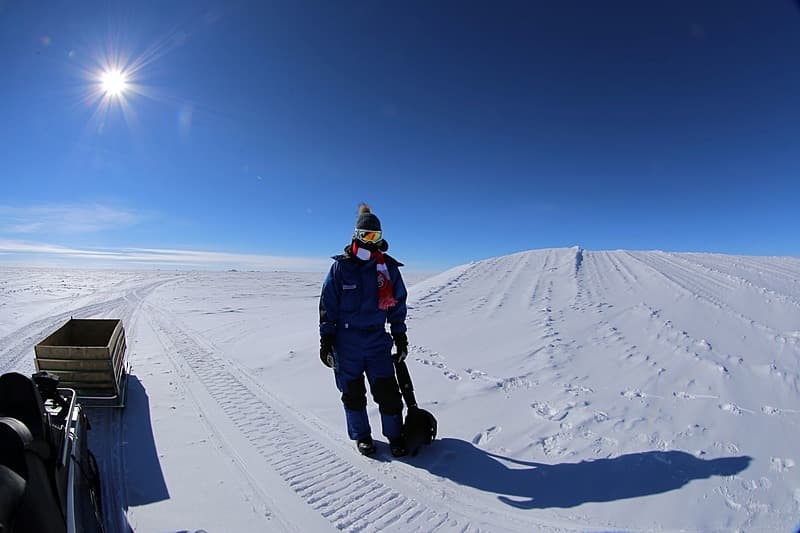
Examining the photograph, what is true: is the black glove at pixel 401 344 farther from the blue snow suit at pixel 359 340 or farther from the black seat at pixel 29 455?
the black seat at pixel 29 455

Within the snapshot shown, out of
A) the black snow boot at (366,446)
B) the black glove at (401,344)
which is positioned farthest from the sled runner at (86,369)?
the black glove at (401,344)

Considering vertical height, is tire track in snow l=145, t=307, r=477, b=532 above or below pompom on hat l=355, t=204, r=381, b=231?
below

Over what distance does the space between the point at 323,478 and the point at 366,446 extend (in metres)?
0.50

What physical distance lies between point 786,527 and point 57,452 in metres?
4.89

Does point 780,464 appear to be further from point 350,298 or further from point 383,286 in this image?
point 350,298

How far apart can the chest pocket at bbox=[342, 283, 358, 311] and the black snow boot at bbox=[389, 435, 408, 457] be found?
1419mm

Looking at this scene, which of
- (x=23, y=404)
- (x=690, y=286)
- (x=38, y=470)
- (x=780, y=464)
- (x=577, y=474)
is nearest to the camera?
(x=38, y=470)

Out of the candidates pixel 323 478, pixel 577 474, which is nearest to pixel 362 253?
pixel 323 478

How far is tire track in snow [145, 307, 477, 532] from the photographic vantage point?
2.64m

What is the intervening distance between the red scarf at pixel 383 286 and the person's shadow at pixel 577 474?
1.58 metres

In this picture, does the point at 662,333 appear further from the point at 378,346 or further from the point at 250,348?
the point at 250,348

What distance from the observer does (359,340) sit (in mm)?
3447

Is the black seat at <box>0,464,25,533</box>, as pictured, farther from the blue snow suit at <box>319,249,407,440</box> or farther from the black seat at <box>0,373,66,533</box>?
the blue snow suit at <box>319,249,407,440</box>

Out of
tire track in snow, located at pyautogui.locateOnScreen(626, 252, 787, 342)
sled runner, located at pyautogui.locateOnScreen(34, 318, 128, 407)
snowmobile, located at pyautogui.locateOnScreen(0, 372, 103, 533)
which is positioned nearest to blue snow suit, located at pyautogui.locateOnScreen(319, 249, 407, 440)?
snowmobile, located at pyautogui.locateOnScreen(0, 372, 103, 533)
